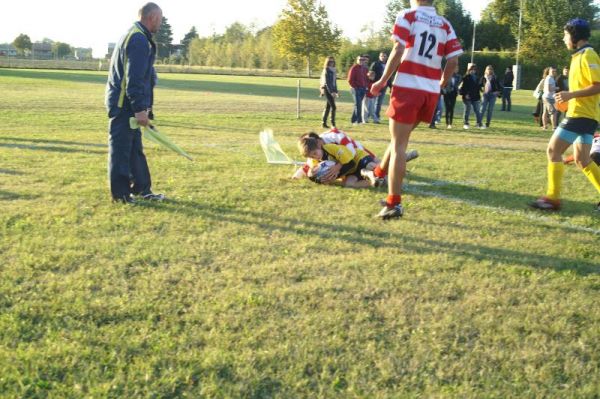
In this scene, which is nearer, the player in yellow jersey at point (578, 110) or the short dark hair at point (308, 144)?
the player in yellow jersey at point (578, 110)

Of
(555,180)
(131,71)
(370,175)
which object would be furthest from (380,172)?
(131,71)

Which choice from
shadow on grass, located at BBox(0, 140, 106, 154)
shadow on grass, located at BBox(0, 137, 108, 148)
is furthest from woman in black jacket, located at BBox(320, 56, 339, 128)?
shadow on grass, located at BBox(0, 140, 106, 154)

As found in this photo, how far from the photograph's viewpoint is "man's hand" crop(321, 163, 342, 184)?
7.24 meters

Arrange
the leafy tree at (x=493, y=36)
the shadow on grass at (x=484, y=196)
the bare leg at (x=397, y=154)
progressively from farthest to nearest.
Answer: the leafy tree at (x=493, y=36) < the shadow on grass at (x=484, y=196) < the bare leg at (x=397, y=154)

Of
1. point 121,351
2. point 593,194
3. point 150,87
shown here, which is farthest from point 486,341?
point 593,194

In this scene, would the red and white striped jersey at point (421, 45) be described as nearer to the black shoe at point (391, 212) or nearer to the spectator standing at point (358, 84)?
the black shoe at point (391, 212)

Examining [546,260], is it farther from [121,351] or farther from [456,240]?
[121,351]

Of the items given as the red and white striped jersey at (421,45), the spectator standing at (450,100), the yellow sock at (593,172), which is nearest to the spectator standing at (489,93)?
the spectator standing at (450,100)

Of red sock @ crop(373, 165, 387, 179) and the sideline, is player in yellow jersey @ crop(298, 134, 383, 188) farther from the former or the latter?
the sideline

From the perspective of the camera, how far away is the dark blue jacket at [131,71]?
18.7 ft

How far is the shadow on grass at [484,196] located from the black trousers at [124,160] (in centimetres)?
326

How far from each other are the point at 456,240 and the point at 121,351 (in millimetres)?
3178

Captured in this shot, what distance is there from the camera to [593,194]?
7359mm

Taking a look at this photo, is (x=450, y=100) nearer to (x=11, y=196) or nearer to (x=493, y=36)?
(x=11, y=196)
